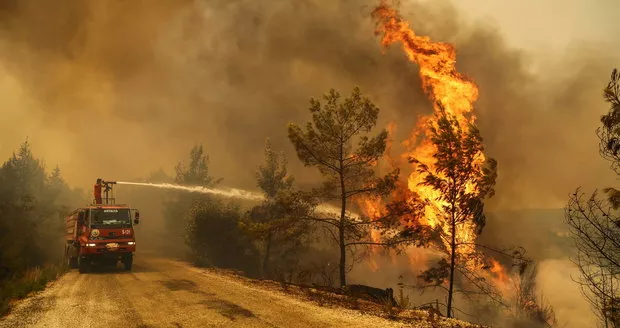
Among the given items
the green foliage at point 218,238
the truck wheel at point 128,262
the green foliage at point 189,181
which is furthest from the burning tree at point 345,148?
the green foliage at point 189,181

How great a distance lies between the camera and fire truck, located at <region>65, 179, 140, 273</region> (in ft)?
60.4

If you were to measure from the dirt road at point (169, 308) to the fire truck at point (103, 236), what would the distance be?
2.92 metres

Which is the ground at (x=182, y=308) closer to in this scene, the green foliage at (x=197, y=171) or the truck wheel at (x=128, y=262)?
the truck wheel at (x=128, y=262)

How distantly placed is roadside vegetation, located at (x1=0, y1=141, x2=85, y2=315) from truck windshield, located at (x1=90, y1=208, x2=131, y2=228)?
287cm

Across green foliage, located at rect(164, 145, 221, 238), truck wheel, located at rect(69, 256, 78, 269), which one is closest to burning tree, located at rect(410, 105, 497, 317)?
truck wheel, located at rect(69, 256, 78, 269)

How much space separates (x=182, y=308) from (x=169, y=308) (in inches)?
14.9

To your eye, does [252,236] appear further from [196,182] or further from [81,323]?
[196,182]

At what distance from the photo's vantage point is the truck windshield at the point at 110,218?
18922 millimetres

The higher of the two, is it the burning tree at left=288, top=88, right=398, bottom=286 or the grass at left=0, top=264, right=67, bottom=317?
the burning tree at left=288, top=88, right=398, bottom=286

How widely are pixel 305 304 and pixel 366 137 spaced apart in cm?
823

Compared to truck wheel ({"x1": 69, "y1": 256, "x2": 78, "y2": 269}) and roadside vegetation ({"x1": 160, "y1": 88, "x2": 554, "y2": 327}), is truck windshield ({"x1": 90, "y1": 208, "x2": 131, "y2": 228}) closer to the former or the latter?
truck wheel ({"x1": 69, "y1": 256, "x2": 78, "y2": 269})

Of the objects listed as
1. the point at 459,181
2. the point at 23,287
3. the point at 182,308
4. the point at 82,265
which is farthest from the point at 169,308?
the point at 459,181

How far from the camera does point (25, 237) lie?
26.6m

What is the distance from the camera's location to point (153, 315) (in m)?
10.2
